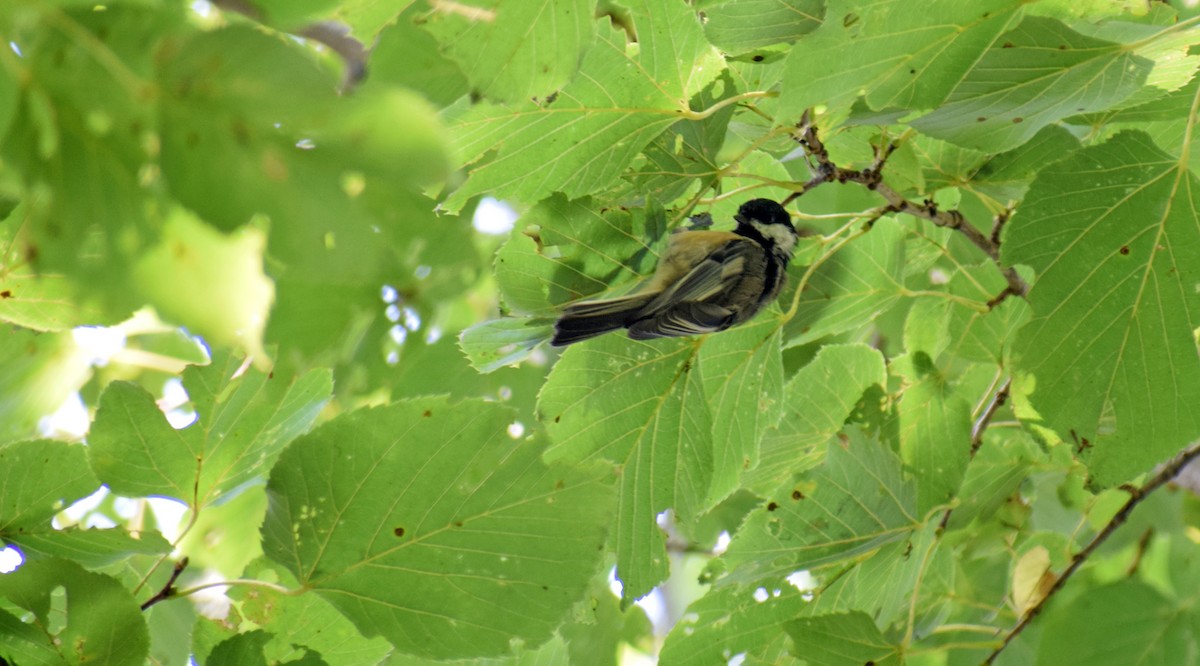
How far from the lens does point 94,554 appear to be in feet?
6.58

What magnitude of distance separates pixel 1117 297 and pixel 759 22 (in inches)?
40.2

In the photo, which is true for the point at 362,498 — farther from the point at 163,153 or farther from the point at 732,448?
the point at 163,153

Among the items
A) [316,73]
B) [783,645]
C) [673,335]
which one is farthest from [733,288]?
[316,73]

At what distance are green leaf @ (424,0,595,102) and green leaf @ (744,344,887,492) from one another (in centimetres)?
140

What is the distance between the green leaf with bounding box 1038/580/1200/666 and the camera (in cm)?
280

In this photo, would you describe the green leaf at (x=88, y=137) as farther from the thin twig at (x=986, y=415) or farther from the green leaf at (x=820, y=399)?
the thin twig at (x=986, y=415)

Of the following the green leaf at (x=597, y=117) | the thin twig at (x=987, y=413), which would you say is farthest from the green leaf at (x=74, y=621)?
the thin twig at (x=987, y=413)

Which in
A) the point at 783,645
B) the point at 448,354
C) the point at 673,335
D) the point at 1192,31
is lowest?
the point at 448,354

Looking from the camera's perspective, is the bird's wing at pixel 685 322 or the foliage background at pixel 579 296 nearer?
the foliage background at pixel 579 296

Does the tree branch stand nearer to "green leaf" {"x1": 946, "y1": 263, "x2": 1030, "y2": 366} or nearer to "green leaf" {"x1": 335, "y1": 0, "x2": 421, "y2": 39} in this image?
"green leaf" {"x1": 946, "y1": 263, "x2": 1030, "y2": 366}

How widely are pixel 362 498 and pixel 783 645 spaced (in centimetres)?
127

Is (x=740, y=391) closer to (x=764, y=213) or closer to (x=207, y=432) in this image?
(x=764, y=213)

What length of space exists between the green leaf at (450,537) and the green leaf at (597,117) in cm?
54

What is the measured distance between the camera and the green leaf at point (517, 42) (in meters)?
1.60
